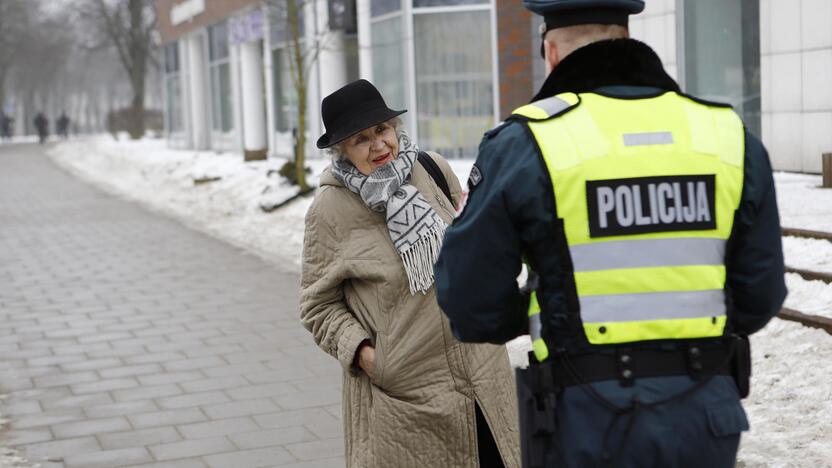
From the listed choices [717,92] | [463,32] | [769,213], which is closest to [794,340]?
[769,213]

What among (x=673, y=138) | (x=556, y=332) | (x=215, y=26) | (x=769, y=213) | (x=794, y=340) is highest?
(x=215, y=26)

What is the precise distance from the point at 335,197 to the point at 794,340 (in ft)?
12.5

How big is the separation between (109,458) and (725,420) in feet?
13.3

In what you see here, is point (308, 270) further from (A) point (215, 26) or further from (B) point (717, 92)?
(A) point (215, 26)

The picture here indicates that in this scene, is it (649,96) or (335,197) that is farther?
(335,197)

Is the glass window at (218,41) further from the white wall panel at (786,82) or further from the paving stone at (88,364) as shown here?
the paving stone at (88,364)

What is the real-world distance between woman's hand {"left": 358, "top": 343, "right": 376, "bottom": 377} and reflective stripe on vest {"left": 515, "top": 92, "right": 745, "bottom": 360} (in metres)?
1.32

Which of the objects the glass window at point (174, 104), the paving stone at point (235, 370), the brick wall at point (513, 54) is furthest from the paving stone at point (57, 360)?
the glass window at point (174, 104)

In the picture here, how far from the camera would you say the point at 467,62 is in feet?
66.2

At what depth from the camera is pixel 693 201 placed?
2398mm

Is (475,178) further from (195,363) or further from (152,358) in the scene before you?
(152,358)

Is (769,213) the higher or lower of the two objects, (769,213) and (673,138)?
the lower

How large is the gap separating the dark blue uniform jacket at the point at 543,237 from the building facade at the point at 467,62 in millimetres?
11010

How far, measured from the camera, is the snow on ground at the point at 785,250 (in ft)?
17.6
